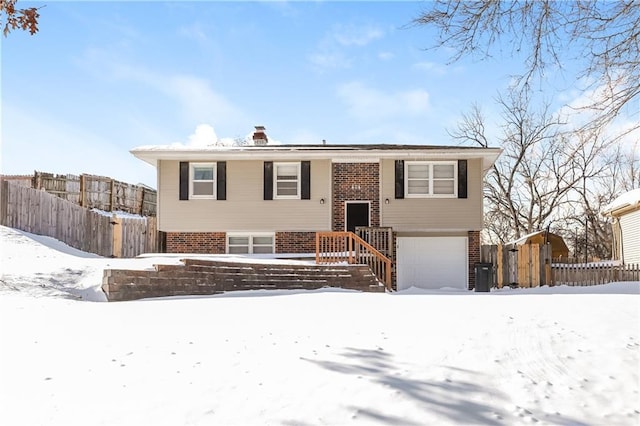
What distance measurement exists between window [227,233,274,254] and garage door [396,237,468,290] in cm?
504

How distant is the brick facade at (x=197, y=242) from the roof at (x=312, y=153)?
2920 millimetres

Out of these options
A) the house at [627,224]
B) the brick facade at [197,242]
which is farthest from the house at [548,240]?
→ the brick facade at [197,242]

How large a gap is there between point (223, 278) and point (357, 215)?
28.9 feet

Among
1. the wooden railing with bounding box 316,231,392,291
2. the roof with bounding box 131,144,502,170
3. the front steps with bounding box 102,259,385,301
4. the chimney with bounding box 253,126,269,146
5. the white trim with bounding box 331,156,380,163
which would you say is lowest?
the front steps with bounding box 102,259,385,301

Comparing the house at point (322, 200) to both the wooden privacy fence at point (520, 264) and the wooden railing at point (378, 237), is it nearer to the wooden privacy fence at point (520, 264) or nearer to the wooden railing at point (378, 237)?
the wooden privacy fence at point (520, 264)

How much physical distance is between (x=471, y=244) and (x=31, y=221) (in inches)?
604

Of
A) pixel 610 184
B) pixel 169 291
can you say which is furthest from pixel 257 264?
pixel 610 184

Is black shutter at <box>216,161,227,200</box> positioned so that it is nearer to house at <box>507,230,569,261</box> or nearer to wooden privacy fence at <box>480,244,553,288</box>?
wooden privacy fence at <box>480,244,553,288</box>

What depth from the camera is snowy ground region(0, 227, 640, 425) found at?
12.8 ft

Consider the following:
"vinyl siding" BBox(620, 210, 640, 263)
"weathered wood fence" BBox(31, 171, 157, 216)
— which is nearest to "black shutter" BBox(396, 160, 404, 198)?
"vinyl siding" BBox(620, 210, 640, 263)

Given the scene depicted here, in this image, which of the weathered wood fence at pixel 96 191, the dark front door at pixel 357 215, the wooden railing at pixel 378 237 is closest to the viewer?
the wooden railing at pixel 378 237

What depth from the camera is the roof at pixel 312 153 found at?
18.5 m

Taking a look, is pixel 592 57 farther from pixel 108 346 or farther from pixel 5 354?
pixel 5 354

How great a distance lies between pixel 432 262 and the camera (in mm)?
19125
